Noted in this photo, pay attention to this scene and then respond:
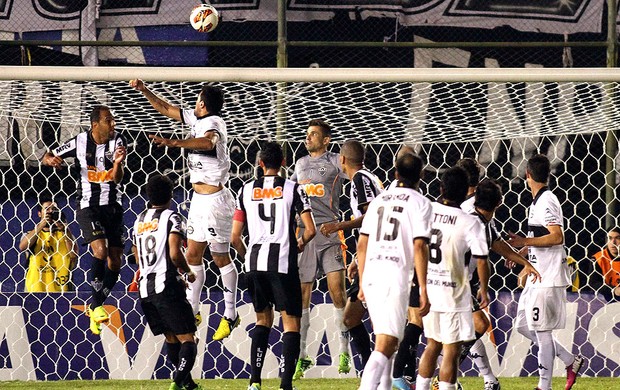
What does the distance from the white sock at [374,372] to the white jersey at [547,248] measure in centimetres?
227

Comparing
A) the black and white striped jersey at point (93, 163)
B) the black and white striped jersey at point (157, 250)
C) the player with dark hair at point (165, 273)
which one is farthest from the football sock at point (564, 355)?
the black and white striped jersey at point (93, 163)

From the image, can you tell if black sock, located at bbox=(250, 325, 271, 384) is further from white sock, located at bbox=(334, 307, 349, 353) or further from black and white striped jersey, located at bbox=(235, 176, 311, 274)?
white sock, located at bbox=(334, 307, 349, 353)

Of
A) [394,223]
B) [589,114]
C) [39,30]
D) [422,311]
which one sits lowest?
[422,311]

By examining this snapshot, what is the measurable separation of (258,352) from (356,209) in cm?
130

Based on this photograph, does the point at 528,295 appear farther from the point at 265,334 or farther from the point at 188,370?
the point at 188,370

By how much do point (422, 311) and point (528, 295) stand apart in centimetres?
212

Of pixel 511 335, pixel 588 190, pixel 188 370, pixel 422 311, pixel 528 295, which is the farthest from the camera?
pixel 588 190

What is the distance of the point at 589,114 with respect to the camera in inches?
412

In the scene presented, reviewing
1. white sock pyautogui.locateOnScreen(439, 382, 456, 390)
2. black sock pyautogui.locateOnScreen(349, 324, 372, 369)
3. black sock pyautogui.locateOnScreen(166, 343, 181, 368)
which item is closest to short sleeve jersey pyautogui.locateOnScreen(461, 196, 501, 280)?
white sock pyautogui.locateOnScreen(439, 382, 456, 390)

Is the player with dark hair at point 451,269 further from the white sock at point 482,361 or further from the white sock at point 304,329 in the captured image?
the white sock at point 304,329

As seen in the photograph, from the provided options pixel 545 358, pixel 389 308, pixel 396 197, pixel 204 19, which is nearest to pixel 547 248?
pixel 545 358

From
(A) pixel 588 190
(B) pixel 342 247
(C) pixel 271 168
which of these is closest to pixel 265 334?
(C) pixel 271 168

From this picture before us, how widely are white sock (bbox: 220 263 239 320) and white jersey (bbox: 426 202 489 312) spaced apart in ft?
7.91

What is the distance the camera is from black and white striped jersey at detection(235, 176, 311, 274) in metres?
7.80
